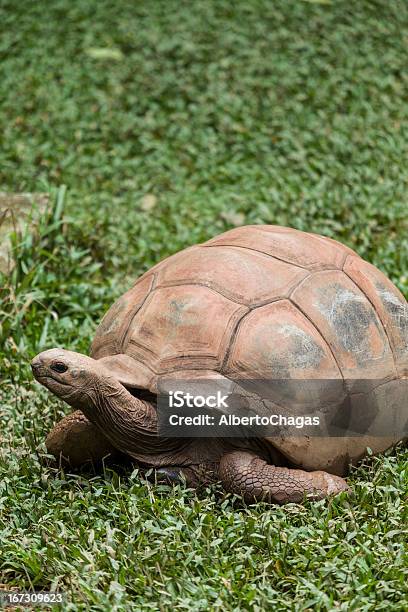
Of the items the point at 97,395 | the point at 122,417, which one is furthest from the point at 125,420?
the point at 97,395

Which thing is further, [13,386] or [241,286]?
[13,386]

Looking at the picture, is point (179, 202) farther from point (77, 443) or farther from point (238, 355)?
point (238, 355)

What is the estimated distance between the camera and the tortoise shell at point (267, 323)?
334 cm

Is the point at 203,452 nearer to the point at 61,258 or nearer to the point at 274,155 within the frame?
the point at 61,258

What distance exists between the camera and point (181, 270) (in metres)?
3.69

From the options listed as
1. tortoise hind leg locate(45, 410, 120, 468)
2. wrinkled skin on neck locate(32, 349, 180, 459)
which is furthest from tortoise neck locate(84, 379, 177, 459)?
tortoise hind leg locate(45, 410, 120, 468)

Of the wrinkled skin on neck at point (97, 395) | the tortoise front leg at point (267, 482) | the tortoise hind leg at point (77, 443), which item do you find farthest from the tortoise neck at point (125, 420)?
the tortoise front leg at point (267, 482)

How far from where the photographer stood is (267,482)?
3281 millimetres

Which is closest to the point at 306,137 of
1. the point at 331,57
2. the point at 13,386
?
the point at 331,57

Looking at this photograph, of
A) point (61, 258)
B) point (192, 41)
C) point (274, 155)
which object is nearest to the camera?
point (61, 258)

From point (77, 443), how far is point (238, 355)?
75cm

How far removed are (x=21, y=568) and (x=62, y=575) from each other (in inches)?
7.8

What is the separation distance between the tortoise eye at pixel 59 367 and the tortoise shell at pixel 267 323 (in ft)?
0.64

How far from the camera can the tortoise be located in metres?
3.31
